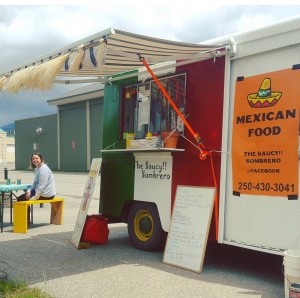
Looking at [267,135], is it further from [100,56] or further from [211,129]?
[100,56]

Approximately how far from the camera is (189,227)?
5.52 meters

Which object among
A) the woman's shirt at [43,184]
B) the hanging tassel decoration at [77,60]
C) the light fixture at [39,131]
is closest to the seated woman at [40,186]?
the woman's shirt at [43,184]

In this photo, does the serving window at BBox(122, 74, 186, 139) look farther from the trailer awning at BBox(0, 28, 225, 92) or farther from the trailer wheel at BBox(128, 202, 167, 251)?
the trailer wheel at BBox(128, 202, 167, 251)

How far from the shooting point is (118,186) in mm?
6887

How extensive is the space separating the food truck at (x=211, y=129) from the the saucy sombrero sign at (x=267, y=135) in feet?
0.04

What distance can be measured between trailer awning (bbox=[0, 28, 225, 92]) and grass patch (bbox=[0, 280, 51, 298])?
2186 mm

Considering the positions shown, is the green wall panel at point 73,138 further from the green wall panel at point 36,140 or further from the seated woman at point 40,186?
the seated woman at point 40,186

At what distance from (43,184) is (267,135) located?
4818 millimetres

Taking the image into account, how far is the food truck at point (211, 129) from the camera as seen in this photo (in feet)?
15.5

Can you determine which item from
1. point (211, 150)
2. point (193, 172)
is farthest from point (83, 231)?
point (211, 150)

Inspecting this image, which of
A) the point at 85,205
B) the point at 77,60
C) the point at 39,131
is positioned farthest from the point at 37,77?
the point at 39,131

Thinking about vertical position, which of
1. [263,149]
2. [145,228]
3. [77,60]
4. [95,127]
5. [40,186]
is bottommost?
[145,228]

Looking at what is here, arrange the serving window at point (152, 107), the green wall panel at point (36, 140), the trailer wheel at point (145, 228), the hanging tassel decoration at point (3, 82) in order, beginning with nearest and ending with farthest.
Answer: the hanging tassel decoration at point (3, 82)
the serving window at point (152, 107)
the trailer wheel at point (145, 228)
the green wall panel at point (36, 140)

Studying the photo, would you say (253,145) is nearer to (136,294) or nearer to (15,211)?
(136,294)
